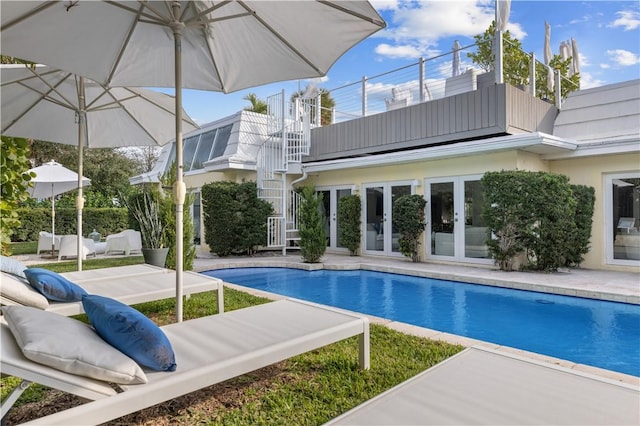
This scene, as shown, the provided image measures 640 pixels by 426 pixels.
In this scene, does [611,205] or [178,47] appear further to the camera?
[611,205]

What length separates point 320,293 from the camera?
818cm

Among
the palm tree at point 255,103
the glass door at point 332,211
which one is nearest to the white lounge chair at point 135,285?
the glass door at point 332,211

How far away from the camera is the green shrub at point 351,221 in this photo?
Answer: 42.2 ft

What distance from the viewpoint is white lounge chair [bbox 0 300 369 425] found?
1937 millimetres

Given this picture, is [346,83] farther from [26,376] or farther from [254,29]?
[26,376]

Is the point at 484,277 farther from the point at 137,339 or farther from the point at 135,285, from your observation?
the point at 137,339

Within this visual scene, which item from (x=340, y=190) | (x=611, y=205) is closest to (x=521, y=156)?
(x=611, y=205)

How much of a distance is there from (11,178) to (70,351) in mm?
4582

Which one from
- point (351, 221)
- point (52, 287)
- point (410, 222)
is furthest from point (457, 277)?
Answer: point (52, 287)

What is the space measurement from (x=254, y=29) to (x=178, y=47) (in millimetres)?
759

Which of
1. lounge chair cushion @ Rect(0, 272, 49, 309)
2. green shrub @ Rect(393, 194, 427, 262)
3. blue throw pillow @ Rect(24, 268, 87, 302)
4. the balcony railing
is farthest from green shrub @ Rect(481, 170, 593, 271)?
lounge chair cushion @ Rect(0, 272, 49, 309)

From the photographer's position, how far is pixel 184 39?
4.26 metres

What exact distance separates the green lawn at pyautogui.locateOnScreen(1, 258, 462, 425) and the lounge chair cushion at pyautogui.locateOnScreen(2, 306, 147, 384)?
0.82 m

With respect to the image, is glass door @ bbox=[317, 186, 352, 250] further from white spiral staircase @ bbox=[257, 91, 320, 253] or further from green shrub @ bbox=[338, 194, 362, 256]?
white spiral staircase @ bbox=[257, 91, 320, 253]
